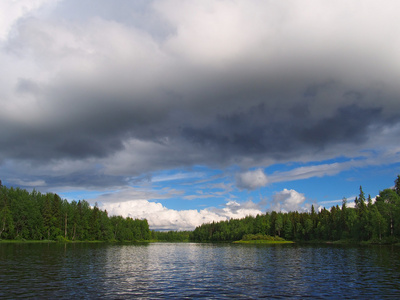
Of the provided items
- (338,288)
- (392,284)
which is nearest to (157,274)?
(338,288)

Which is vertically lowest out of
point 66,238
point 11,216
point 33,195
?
point 66,238

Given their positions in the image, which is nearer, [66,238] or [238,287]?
[238,287]

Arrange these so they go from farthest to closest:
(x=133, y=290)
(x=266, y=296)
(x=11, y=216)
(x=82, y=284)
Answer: (x=11, y=216), (x=82, y=284), (x=133, y=290), (x=266, y=296)

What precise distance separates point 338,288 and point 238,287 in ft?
40.6

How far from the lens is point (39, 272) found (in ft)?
153

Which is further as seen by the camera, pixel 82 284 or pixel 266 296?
pixel 82 284

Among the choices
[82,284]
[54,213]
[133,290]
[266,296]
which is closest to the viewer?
[266,296]

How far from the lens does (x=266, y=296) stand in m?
32.2

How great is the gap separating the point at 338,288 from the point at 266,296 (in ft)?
36.9

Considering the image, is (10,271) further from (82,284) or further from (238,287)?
(238,287)

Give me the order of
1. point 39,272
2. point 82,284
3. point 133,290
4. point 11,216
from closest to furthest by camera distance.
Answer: point 133,290 → point 82,284 → point 39,272 → point 11,216

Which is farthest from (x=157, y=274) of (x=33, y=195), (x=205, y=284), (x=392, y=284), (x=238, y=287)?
(x=33, y=195)

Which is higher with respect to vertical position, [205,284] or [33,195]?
[33,195]

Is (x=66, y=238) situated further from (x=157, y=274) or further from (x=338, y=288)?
(x=338, y=288)
